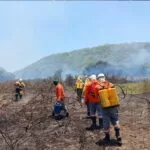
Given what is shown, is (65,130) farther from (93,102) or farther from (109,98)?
(109,98)

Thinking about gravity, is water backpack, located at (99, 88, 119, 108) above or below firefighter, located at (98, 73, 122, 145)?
above

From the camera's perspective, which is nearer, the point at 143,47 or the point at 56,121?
the point at 56,121

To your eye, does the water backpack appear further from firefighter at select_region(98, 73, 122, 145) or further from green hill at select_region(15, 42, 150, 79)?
green hill at select_region(15, 42, 150, 79)

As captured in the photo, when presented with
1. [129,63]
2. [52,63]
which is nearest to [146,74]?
[129,63]

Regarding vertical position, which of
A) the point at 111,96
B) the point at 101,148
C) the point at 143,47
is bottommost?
the point at 101,148

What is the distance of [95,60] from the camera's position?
93.4 meters

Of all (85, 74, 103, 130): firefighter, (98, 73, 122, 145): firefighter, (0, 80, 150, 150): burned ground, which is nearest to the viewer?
(98, 73, 122, 145): firefighter

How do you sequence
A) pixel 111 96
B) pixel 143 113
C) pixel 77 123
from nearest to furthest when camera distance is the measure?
pixel 111 96
pixel 77 123
pixel 143 113

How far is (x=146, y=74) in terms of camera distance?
6456 cm

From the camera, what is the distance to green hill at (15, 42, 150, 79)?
230 feet

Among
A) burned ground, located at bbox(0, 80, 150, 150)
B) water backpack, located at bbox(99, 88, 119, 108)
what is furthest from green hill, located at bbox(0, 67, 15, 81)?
water backpack, located at bbox(99, 88, 119, 108)

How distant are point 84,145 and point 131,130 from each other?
251cm

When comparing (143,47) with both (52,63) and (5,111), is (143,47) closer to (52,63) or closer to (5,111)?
(52,63)

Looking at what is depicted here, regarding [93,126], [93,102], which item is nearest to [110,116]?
[93,102]
